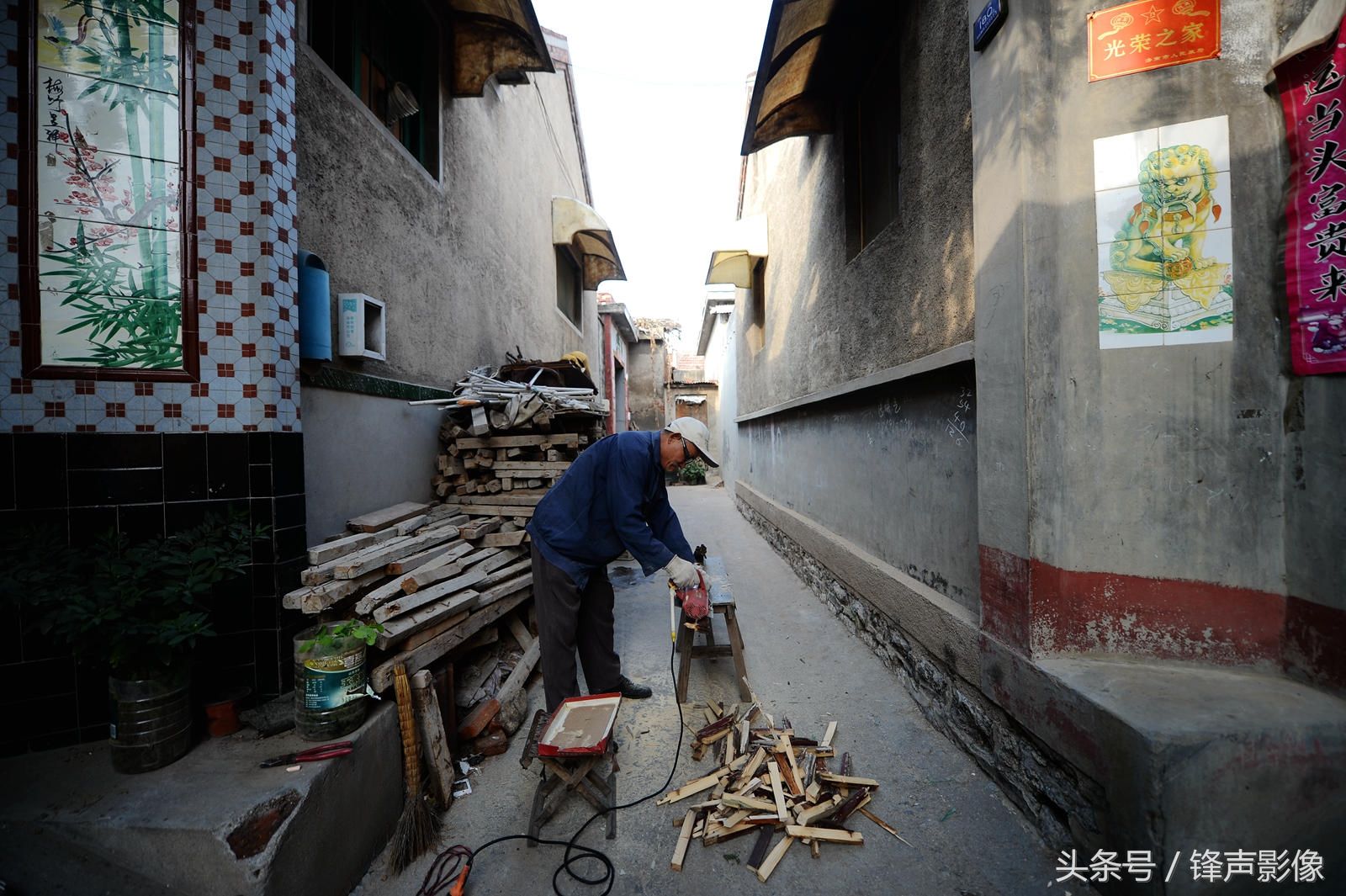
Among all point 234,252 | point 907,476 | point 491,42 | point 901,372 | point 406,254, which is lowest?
point 907,476

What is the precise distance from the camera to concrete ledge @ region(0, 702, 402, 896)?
6.60ft

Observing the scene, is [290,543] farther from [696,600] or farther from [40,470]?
[696,600]

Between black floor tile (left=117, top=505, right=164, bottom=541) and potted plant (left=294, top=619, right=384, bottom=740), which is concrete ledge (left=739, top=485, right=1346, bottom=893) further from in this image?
black floor tile (left=117, top=505, right=164, bottom=541)

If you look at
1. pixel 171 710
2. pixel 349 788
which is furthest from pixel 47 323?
pixel 349 788

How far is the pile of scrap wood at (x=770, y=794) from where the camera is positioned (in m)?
2.63

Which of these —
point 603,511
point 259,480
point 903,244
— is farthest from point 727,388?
point 259,480

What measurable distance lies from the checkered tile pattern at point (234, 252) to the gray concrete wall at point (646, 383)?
67.7ft

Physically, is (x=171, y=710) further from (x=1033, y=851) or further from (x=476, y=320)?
(x=476, y=320)

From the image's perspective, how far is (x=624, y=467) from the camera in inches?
135

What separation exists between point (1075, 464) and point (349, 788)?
371cm

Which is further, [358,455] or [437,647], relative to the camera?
[358,455]

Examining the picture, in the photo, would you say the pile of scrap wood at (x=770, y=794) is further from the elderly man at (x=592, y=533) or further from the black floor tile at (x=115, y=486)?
the black floor tile at (x=115, y=486)

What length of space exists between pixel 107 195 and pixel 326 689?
107 inches

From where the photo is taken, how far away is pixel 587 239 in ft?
38.7
